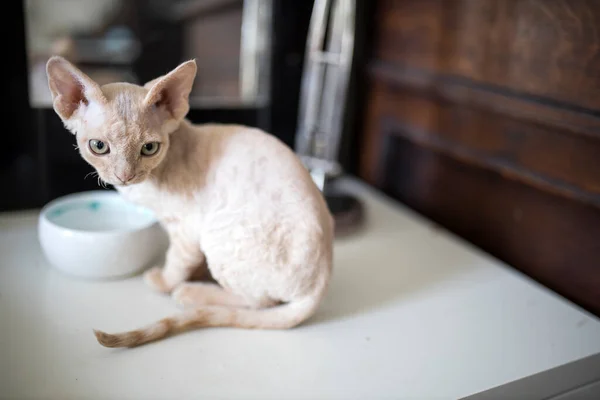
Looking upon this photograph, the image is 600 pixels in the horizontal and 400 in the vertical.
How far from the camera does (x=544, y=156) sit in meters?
0.82

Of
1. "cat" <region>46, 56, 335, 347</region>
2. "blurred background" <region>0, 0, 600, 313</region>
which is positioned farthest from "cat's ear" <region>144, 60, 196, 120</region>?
"blurred background" <region>0, 0, 600, 313</region>

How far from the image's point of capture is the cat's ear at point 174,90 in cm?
57

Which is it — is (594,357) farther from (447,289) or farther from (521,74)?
(521,74)

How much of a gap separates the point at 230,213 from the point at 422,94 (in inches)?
20.9

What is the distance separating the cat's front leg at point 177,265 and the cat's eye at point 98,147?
0.15 meters

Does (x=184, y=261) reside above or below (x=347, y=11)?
below

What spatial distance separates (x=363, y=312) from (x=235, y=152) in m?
0.26

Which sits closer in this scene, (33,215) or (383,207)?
(33,215)

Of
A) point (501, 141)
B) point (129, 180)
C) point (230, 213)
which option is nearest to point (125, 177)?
point (129, 180)

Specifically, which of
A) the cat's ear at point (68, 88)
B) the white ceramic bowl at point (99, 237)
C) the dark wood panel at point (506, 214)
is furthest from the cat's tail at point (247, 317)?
the dark wood panel at point (506, 214)

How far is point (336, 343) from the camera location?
0.66m

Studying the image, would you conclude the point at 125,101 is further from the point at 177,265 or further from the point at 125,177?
the point at 177,265

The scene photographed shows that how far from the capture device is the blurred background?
30.9 inches

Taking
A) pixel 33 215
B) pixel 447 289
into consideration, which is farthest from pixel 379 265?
pixel 33 215
